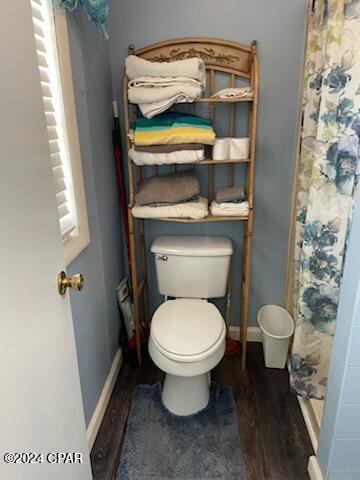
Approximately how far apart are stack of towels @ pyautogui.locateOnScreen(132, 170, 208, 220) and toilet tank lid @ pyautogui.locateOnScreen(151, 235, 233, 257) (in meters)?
0.21

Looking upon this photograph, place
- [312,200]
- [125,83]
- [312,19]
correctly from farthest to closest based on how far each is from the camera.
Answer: [125,83] → [312,19] → [312,200]

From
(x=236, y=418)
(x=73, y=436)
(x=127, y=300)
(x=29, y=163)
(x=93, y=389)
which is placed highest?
(x=29, y=163)

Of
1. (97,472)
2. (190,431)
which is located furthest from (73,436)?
(190,431)

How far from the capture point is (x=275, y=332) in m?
2.19

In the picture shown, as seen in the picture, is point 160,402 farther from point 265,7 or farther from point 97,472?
point 265,7

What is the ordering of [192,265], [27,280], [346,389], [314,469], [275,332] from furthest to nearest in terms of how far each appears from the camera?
[275,332]
[192,265]
[314,469]
[346,389]
[27,280]

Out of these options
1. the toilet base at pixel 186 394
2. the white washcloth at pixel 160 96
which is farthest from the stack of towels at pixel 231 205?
the toilet base at pixel 186 394

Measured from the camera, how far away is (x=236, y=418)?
1.77 meters

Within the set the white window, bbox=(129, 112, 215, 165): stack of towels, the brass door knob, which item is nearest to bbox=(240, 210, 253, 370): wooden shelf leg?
bbox=(129, 112, 215, 165): stack of towels

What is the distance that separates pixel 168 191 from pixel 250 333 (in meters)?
1.14

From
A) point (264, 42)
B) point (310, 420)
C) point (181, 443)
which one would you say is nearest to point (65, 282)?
point (181, 443)

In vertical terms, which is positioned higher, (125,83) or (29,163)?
(125,83)

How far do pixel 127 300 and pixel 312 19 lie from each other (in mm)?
1720

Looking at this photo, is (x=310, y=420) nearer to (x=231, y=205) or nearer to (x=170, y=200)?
(x=231, y=205)
